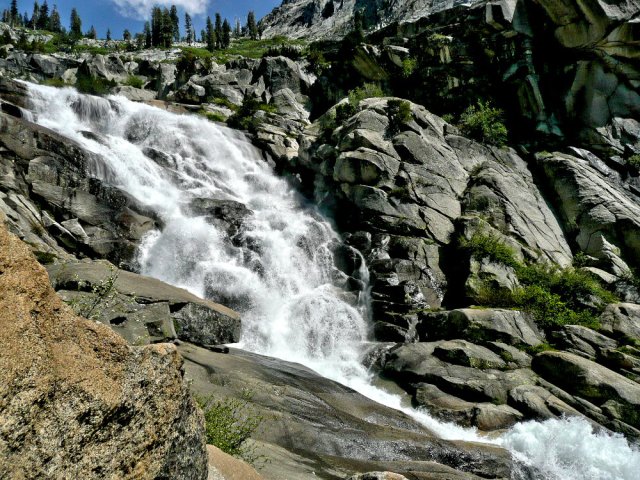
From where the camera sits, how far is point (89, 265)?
14.4m

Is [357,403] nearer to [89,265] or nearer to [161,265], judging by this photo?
[89,265]

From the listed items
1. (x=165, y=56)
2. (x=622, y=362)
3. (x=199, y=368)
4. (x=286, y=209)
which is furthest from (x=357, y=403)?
(x=165, y=56)

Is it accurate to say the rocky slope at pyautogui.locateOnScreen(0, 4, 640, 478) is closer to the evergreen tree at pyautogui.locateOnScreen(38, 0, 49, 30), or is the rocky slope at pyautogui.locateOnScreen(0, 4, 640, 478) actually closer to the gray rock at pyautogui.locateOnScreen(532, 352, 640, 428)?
the gray rock at pyautogui.locateOnScreen(532, 352, 640, 428)

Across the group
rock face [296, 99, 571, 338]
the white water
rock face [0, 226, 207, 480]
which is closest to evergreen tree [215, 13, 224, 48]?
the white water

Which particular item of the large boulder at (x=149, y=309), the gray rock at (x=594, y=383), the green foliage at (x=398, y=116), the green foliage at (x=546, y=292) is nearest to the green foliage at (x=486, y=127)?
the green foliage at (x=398, y=116)

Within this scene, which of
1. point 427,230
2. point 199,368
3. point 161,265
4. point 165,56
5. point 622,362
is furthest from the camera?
point 165,56

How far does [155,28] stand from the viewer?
389 feet

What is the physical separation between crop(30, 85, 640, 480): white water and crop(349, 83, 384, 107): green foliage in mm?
12155

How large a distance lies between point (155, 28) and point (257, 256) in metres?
117

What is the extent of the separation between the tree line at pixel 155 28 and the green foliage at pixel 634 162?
337 ft

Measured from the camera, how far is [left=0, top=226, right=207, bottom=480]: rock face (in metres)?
2.67

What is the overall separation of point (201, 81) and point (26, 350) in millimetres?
60461

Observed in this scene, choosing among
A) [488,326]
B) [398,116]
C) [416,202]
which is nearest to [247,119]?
[398,116]

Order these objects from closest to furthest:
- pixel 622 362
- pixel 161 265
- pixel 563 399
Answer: pixel 563 399, pixel 622 362, pixel 161 265
